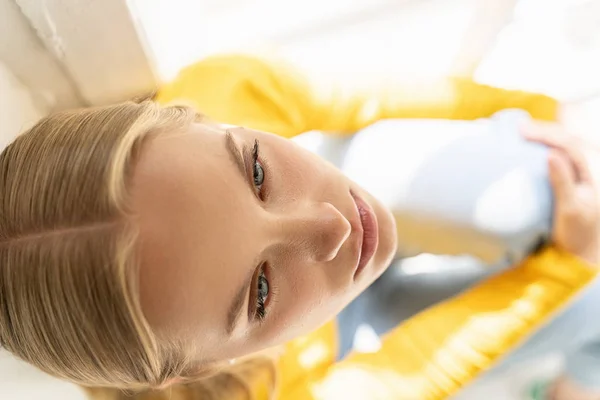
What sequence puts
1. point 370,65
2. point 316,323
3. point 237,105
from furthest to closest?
1. point 370,65
2. point 237,105
3. point 316,323

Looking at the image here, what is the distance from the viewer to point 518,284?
741 mm

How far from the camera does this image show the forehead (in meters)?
0.41

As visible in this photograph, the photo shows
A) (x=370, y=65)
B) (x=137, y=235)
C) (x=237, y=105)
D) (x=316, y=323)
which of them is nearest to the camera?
(x=137, y=235)

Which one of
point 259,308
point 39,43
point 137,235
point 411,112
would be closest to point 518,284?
point 411,112

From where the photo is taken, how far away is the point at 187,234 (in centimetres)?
41

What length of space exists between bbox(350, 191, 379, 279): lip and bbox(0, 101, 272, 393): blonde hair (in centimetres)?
23

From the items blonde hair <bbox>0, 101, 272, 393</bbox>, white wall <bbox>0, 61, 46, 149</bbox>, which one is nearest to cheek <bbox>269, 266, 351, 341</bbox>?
blonde hair <bbox>0, 101, 272, 393</bbox>

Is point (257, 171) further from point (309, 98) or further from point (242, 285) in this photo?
point (309, 98)

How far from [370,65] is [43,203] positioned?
2.12 ft

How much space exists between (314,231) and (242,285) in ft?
0.30

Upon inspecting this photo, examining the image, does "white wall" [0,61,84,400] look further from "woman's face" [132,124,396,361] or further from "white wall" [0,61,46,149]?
"woman's face" [132,124,396,361]

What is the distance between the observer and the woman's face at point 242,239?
0.42 m

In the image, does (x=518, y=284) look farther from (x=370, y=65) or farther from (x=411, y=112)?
(x=370, y=65)

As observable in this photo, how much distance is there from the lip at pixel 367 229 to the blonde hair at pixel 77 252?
0.23 meters
